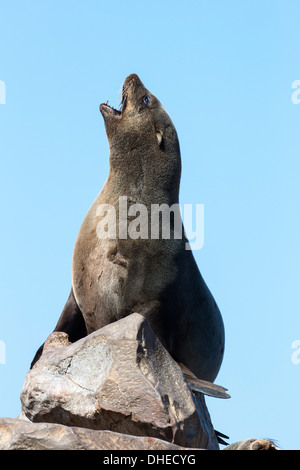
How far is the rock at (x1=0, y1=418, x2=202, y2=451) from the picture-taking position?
578 cm

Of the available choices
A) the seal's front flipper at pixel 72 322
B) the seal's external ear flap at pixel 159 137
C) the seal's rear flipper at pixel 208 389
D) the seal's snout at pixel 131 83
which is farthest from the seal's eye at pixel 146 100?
the seal's rear flipper at pixel 208 389

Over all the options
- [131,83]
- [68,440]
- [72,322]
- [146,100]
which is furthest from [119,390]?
[131,83]

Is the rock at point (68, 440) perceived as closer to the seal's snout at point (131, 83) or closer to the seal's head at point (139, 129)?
the seal's head at point (139, 129)

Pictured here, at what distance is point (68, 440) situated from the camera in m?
5.79

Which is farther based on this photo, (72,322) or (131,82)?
(131,82)

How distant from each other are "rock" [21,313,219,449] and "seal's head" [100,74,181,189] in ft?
8.56

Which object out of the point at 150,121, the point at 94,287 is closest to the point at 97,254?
the point at 94,287

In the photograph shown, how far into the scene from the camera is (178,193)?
388 inches

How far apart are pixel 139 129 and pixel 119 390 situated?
11.8ft

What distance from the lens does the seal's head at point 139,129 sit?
31.8ft

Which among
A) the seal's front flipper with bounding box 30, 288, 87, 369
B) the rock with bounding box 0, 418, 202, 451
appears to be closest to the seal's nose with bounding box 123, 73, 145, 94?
the seal's front flipper with bounding box 30, 288, 87, 369

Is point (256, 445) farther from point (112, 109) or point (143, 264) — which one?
point (112, 109)
